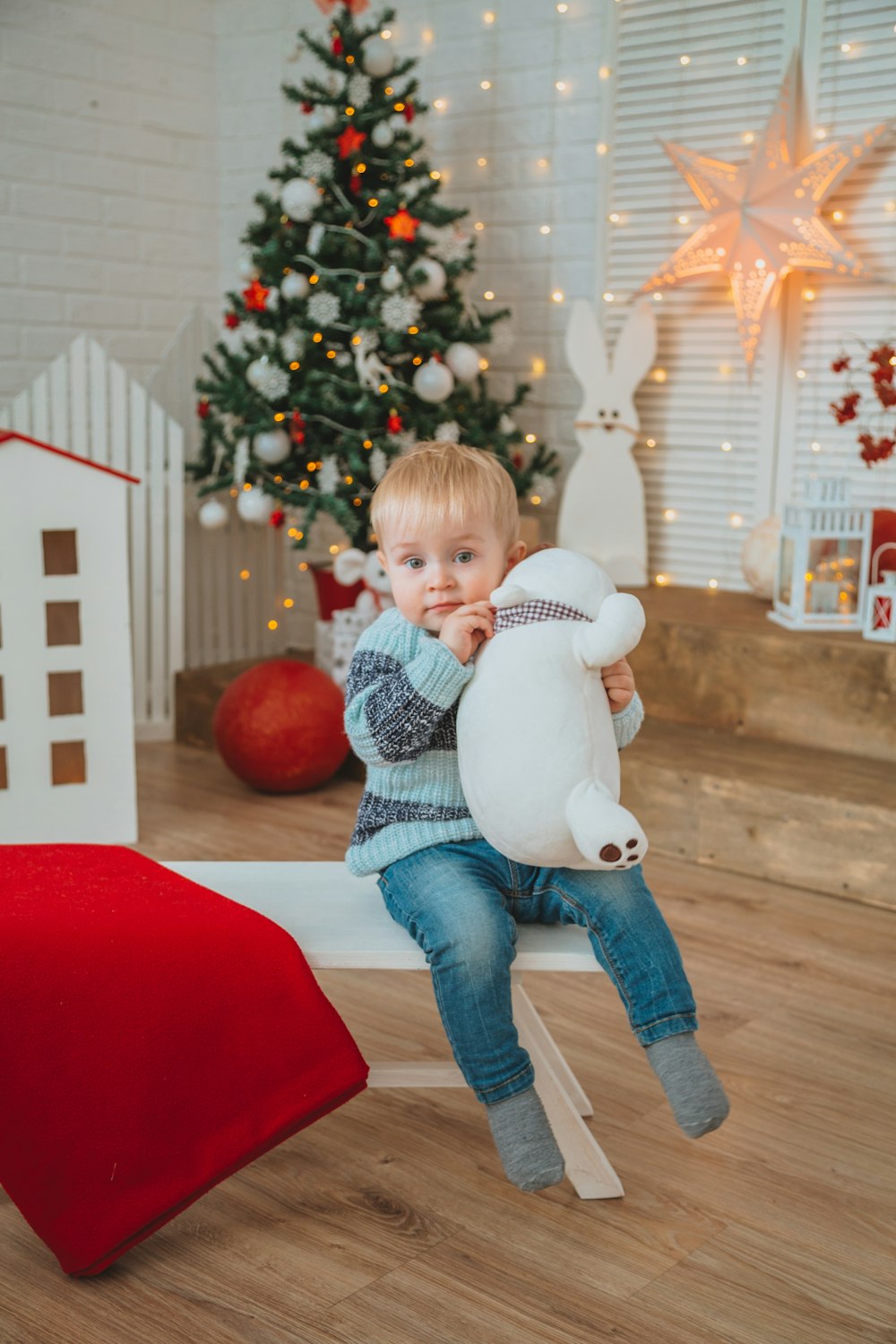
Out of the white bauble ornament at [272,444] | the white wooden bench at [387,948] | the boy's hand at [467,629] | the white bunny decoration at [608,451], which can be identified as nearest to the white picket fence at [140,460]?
the white bauble ornament at [272,444]

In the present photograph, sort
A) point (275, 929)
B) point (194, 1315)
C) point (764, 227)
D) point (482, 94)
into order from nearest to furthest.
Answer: point (194, 1315), point (275, 929), point (764, 227), point (482, 94)

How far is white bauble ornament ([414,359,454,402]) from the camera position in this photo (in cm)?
331

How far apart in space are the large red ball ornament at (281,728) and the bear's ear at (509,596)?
1751 mm

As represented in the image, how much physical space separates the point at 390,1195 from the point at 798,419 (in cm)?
239

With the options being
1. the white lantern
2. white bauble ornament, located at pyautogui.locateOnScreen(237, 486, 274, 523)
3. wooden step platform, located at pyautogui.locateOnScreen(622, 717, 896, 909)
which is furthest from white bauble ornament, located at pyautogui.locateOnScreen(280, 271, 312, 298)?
the white lantern

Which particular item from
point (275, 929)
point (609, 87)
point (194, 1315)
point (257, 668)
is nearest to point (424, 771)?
point (275, 929)

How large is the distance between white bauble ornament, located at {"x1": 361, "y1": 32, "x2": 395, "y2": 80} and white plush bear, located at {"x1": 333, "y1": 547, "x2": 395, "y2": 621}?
1.20 metres

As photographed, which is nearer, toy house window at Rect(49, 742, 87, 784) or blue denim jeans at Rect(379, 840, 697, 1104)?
blue denim jeans at Rect(379, 840, 697, 1104)

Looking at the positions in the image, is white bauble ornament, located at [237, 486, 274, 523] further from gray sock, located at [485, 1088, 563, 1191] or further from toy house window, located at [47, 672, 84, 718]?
gray sock, located at [485, 1088, 563, 1191]

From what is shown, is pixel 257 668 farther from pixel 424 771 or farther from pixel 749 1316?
pixel 749 1316

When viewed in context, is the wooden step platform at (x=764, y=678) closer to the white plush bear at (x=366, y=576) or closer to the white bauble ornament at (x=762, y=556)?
the white bauble ornament at (x=762, y=556)

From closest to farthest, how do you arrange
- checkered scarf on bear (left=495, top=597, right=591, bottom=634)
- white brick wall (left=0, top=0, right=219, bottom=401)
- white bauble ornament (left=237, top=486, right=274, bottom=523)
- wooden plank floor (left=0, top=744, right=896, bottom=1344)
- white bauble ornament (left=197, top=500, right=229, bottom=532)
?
wooden plank floor (left=0, top=744, right=896, bottom=1344) → checkered scarf on bear (left=495, top=597, right=591, bottom=634) → white bauble ornament (left=237, top=486, right=274, bottom=523) → white bauble ornament (left=197, top=500, right=229, bottom=532) → white brick wall (left=0, top=0, right=219, bottom=401)

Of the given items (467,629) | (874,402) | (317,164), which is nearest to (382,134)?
(317,164)

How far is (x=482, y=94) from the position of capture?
3.80 m
